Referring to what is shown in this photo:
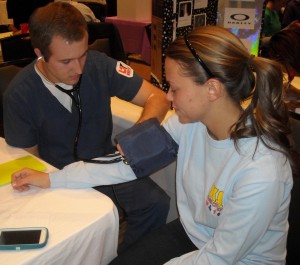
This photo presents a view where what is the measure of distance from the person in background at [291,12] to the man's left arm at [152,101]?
336cm

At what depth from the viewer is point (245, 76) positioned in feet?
3.07

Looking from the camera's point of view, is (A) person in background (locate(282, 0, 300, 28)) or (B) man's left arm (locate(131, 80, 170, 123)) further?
(A) person in background (locate(282, 0, 300, 28))

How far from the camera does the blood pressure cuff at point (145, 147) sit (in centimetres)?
111

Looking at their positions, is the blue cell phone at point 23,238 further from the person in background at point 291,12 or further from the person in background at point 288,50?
the person in background at point 291,12

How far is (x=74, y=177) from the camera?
1088 mm

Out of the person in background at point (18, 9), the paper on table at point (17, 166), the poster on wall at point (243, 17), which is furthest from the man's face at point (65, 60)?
the person in background at point (18, 9)

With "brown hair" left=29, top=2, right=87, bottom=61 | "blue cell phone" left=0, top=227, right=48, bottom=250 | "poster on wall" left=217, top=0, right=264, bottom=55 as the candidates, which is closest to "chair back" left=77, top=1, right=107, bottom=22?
"poster on wall" left=217, top=0, right=264, bottom=55

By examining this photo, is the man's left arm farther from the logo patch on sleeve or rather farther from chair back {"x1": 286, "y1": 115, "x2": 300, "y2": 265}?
chair back {"x1": 286, "y1": 115, "x2": 300, "y2": 265}

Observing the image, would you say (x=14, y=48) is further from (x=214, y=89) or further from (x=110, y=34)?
(x=214, y=89)

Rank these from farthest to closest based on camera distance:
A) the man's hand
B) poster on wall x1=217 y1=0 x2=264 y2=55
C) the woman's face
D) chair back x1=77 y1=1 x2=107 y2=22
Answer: chair back x1=77 y1=1 x2=107 y2=22, poster on wall x1=217 y1=0 x2=264 y2=55, the man's hand, the woman's face

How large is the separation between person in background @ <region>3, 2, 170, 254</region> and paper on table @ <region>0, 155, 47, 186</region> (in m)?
0.12

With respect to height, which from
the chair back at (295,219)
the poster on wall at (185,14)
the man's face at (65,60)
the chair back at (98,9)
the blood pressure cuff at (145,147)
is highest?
the poster on wall at (185,14)

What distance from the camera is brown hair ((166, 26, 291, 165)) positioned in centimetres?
89

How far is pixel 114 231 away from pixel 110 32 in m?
1.95
